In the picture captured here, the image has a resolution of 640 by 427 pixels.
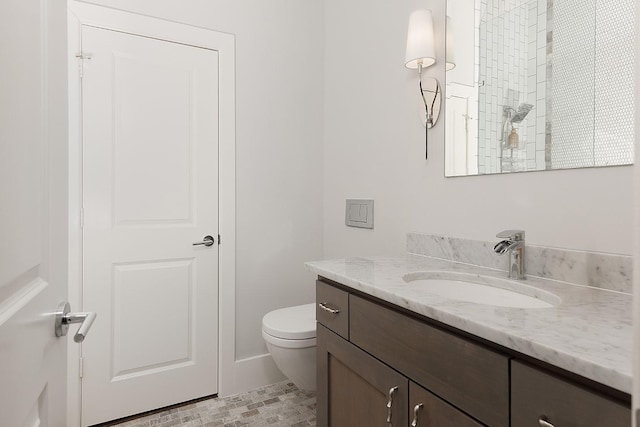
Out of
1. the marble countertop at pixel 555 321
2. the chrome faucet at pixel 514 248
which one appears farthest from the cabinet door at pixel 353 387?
the chrome faucet at pixel 514 248

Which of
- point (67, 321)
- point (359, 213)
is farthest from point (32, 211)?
point (359, 213)

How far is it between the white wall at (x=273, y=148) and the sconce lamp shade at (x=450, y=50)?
1.03 meters

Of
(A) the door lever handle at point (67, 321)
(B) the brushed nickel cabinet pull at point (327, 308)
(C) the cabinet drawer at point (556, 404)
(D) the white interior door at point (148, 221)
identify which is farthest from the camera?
(D) the white interior door at point (148, 221)

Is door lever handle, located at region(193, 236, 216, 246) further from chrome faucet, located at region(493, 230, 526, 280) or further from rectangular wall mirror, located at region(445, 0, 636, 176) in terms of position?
chrome faucet, located at region(493, 230, 526, 280)

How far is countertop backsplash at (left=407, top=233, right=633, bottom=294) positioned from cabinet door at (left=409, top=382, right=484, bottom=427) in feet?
1.92

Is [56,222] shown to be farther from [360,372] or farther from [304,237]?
[304,237]

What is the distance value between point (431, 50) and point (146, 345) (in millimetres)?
1996

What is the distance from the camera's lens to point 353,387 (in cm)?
121

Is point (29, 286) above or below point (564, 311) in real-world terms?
above

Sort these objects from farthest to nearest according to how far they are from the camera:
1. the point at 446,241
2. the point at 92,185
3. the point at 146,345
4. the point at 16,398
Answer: the point at 146,345 < the point at 92,185 < the point at 446,241 < the point at 16,398

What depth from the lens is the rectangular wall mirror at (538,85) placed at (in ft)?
3.44

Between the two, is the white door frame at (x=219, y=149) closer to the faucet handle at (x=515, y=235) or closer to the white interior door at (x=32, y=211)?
the white interior door at (x=32, y=211)

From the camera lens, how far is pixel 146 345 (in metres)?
1.93

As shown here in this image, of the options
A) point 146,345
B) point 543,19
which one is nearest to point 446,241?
point 543,19
